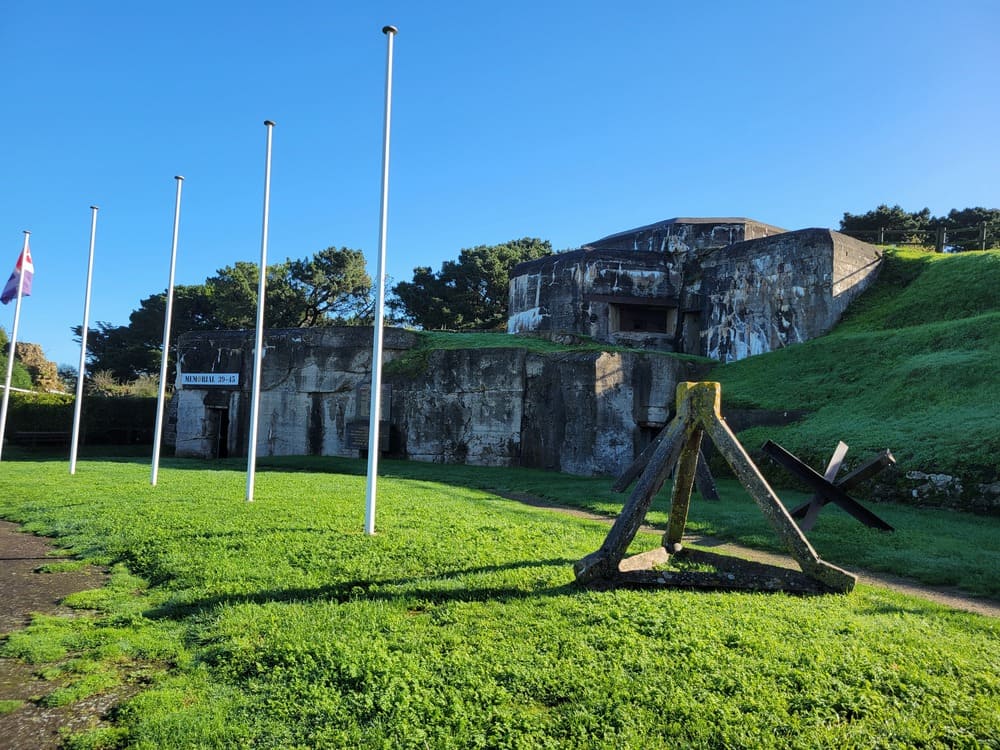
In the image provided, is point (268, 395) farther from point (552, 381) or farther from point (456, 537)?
point (456, 537)

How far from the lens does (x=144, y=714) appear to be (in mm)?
3557

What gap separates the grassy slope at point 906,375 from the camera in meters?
11.7

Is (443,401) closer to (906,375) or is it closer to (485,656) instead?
(906,375)

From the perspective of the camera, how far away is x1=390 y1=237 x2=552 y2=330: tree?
40.4m

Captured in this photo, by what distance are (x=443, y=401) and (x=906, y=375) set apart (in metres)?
11.5

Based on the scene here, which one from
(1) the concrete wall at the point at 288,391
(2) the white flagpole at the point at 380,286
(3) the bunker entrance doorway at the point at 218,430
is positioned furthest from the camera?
(3) the bunker entrance doorway at the point at 218,430

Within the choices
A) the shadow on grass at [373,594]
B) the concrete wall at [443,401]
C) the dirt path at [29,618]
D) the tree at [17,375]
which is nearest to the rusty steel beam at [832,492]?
the shadow on grass at [373,594]

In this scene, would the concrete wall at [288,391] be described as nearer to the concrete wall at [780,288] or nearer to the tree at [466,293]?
the concrete wall at [780,288]

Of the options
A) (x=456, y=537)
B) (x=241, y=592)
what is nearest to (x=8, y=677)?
(x=241, y=592)

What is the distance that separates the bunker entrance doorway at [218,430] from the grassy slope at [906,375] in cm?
1655

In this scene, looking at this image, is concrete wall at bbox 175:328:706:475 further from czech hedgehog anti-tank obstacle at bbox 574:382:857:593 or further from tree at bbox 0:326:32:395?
tree at bbox 0:326:32:395

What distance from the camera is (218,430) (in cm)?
2372

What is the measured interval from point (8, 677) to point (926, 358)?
16.8 metres

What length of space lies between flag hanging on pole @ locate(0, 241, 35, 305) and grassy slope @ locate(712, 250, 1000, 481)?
51.7 feet
